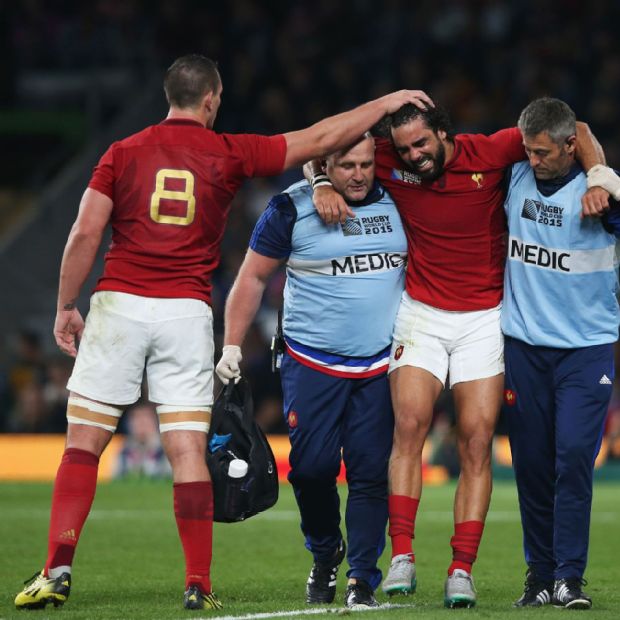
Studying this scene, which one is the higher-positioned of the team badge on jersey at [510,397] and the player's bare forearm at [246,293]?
the player's bare forearm at [246,293]

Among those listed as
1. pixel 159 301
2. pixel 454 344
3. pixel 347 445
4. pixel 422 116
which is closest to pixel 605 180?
pixel 422 116

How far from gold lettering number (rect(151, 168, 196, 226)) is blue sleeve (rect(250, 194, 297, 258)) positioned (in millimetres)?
588

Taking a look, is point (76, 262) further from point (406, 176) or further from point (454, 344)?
point (454, 344)

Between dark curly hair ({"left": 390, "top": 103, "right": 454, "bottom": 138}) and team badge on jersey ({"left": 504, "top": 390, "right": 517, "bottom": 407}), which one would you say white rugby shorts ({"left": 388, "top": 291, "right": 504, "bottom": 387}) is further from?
dark curly hair ({"left": 390, "top": 103, "right": 454, "bottom": 138})

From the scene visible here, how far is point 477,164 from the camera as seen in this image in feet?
23.6

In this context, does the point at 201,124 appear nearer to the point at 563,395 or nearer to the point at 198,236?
the point at 198,236

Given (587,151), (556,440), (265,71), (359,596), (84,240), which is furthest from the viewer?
(265,71)

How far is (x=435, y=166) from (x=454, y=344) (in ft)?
2.89

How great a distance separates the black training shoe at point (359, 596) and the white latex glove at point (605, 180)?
7.22 ft

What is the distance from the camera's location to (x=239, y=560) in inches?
366

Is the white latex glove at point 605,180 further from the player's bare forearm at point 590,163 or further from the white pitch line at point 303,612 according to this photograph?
the white pitch line at point 303,612

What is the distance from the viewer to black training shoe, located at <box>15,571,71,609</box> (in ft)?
21.2

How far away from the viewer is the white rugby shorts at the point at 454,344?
7105 millimetres

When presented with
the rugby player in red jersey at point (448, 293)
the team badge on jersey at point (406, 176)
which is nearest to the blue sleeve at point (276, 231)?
the rugby player in red jersey at point (448, 293)
